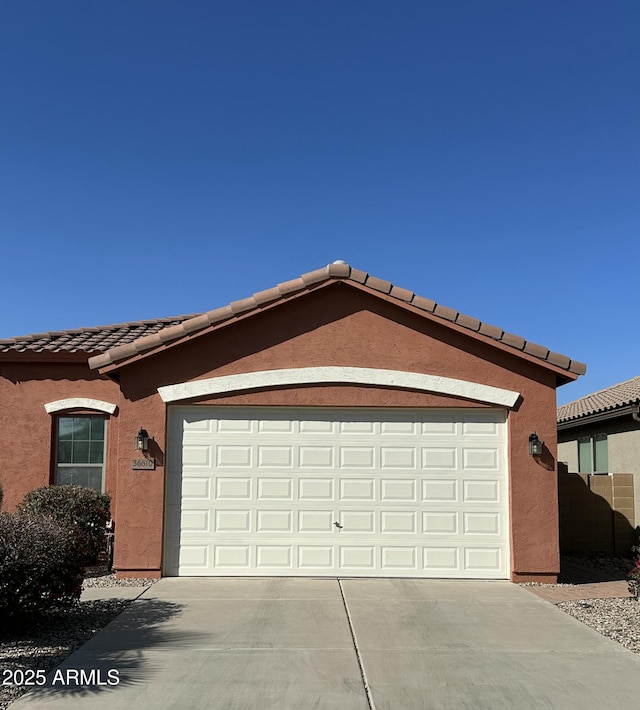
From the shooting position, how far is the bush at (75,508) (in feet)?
38.9

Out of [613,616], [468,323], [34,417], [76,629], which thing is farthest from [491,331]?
[34,417]

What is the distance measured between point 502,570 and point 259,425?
4338mm

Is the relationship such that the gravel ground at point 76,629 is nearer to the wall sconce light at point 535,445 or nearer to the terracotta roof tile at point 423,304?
the wall sconce light at point 535,445

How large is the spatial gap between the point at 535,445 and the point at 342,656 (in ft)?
17.2

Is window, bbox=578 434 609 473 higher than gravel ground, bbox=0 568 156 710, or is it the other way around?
window, bbox=578 434 609 473

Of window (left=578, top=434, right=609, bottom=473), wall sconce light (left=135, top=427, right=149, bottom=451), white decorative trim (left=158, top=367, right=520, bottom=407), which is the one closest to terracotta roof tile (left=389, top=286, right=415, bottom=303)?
white decorative trim (left=158, top=367, right=520, bottom=407)

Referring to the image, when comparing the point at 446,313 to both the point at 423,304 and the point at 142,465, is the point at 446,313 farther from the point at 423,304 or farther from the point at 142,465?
the point at 142,465

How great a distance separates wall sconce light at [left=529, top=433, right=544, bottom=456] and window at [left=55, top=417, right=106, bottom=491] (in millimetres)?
7930

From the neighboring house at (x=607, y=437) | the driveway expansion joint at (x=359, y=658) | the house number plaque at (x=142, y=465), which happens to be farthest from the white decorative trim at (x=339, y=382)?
the neighboring house at (x=607, y=437)

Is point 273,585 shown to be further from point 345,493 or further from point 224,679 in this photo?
point 224,679

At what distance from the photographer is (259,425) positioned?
11250 mm

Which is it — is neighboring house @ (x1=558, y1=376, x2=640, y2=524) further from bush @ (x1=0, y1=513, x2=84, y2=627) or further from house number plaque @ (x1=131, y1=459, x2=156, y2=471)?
bush @ (x1=0, y1=513, x2=84, y2=627)

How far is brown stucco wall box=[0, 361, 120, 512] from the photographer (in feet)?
44.7

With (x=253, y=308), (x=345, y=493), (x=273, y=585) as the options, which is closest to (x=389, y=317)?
(x=253, y=308)
